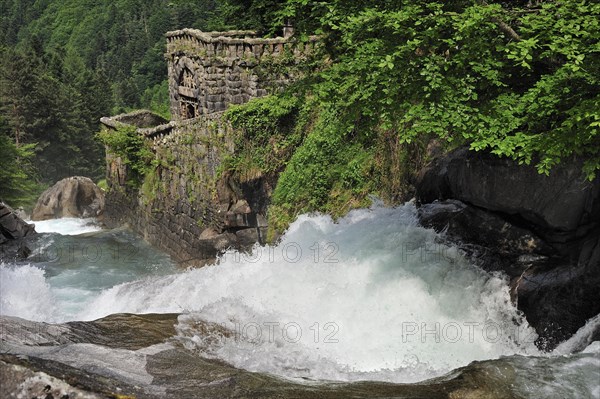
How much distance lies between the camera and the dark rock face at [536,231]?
9.62 metres

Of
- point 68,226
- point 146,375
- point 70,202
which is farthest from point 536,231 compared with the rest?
point 70,202

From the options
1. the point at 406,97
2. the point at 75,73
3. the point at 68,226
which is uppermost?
the point at 406,97

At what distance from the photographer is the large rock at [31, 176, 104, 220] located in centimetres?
3031

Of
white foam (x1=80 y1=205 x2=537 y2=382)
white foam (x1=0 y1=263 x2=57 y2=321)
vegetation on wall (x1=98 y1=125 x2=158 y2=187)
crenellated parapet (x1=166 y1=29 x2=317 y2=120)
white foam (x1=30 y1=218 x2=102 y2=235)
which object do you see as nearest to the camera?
white foam (x1=80 y1=205 x2=537 y2=382)

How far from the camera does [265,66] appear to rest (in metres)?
22.8

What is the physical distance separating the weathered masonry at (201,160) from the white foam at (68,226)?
1335 millimetres

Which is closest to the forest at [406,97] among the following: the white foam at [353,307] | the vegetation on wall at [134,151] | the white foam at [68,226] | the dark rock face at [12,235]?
the white foam at [353,307]

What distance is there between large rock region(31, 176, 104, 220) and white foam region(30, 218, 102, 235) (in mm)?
620

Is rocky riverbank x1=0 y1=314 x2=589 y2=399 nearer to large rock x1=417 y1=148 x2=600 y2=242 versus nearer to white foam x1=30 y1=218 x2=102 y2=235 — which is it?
large rock x1=417 y1=148 x2=600 y2=242

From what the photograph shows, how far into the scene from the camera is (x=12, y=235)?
22469 mm

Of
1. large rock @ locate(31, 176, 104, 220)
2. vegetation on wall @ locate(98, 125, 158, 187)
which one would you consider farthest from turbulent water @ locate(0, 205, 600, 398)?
large rock @ locate(31, 176, 104, 220)

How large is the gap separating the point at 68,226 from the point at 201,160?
1070 centimetres

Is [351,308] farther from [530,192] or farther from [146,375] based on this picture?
[146,375]

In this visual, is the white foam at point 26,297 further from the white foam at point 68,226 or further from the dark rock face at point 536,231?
the white foam at point 68,226
